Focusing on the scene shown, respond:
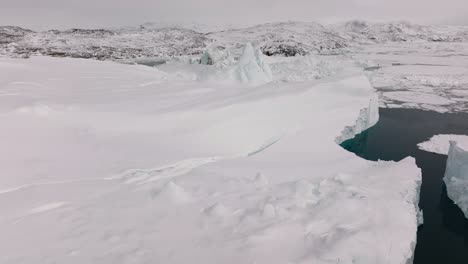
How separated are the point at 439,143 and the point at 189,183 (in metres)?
12.4

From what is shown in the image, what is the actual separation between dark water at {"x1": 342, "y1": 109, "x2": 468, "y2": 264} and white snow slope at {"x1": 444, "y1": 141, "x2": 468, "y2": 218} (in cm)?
34

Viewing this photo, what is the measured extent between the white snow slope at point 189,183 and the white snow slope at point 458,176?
209 cm

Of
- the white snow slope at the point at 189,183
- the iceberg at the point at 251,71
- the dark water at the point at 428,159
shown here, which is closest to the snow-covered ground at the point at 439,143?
the dark water at the point at 428,159

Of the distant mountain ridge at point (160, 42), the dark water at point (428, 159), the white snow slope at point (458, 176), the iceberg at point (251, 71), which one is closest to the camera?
the dark water at point (428, 159)

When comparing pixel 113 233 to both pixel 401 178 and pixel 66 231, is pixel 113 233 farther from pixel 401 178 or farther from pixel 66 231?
pixel 401 178

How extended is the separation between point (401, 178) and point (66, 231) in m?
6.74

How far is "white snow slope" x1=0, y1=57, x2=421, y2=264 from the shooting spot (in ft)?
17.0

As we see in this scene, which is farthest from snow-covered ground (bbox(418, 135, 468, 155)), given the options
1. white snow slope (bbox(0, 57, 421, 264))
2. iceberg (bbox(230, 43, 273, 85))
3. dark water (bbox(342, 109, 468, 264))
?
iceberg (bbox(230, 43, 273, 85))

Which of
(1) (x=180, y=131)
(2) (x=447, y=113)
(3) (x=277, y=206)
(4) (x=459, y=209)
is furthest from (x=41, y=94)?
(2) (x=447, y=113)

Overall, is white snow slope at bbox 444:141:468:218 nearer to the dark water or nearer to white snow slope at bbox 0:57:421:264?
the dark water

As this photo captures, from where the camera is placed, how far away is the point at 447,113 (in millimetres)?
20297

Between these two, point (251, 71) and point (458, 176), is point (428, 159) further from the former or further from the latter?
point (251, 71)

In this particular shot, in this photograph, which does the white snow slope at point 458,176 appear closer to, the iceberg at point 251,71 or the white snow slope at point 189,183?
the white snow slope at point 189,183

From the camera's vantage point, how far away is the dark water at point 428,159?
827cm
